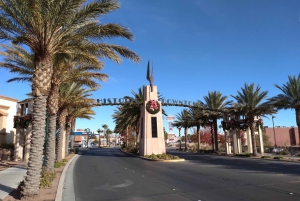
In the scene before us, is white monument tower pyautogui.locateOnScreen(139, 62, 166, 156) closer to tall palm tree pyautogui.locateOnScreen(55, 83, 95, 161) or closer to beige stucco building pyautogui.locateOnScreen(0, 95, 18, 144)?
tall palm tree pyautogui.locateOnScreen(55, 83, 95, 161)

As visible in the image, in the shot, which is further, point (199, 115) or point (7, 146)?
point (199, 115)

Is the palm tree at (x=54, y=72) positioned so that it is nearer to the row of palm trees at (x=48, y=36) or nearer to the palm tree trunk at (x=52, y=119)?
the palm tree trunk at (x=52, y=119)

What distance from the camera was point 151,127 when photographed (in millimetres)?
31859

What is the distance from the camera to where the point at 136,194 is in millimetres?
8984

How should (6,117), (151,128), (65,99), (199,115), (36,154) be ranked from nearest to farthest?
(36,154), (65,99), (6,117), (151,128), (199,115)

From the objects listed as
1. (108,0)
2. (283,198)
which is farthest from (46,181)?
(283,198)

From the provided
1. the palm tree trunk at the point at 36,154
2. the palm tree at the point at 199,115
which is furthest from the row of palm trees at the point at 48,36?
the palm tree at the point at 199,115

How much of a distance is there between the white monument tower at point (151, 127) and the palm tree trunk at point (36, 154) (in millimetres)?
23123

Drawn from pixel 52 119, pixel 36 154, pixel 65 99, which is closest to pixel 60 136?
pixel 65 99

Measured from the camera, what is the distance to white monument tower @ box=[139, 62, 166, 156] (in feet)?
103

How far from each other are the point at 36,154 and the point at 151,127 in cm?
2370

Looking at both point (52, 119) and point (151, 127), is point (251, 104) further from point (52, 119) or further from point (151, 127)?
point (52, 119)

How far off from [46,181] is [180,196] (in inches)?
217

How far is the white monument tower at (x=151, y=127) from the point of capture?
31312mm
